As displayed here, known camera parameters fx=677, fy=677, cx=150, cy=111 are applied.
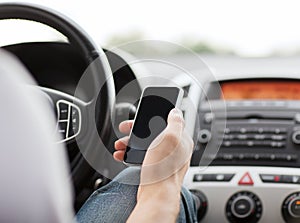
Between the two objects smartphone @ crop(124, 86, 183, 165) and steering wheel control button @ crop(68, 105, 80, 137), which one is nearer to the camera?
smartphone @ crop(124, 86, 183, 165)

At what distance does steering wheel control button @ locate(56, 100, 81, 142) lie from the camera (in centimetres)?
108

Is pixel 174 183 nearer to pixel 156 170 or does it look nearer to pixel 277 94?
pixel 156 170

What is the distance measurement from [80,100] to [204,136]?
377mm

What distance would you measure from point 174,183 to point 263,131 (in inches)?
24.4

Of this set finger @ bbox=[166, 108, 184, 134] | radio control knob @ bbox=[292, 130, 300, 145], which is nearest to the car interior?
radio control knob @ bbox=[292, 130, 300, 145]

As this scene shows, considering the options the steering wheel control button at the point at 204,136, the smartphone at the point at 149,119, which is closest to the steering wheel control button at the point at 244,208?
the steering wheel control button at the point at 204,136

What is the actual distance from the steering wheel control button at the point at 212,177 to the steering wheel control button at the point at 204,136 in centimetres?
8

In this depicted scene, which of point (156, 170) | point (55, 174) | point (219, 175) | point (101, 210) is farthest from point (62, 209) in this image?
point (219, 175)

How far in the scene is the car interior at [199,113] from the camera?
110 cm

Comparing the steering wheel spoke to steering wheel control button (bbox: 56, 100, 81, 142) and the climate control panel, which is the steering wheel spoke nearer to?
steering wheel control button (bbox: 56, 100, 81, 142)

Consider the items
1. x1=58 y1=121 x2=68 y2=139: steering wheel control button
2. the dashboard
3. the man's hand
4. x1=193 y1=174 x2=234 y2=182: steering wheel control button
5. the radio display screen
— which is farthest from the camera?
the radio display screen

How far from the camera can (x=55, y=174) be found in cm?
53

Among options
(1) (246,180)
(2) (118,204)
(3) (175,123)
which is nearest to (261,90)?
(1) (246,180)

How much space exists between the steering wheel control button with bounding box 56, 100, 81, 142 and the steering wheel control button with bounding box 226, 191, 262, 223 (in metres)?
0.40
